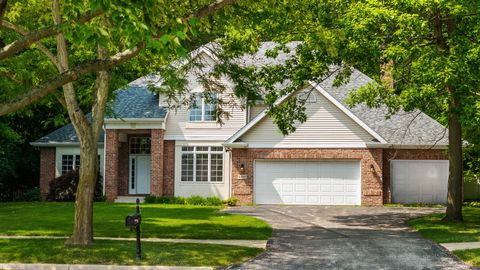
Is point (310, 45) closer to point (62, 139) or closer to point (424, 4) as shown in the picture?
point (424, 4)

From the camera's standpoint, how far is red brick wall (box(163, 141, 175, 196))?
29953 millimetres

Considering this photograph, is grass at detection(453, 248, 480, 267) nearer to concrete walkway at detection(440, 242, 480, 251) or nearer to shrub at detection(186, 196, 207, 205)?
concrete walkway at detection(440, 242, 480, 251)

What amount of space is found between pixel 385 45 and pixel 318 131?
1047 cm

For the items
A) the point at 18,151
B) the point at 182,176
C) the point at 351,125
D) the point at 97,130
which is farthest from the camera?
the point at 18,151

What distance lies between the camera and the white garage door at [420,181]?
28.8m

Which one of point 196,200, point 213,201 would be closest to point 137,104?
point 196,200

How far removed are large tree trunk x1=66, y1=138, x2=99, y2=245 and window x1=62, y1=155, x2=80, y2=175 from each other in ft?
61.7

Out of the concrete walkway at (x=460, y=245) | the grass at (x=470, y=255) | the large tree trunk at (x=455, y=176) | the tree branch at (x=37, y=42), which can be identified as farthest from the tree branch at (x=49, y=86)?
the large tree trunk at (x=455, y=176)

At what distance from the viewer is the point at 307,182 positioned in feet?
93.4

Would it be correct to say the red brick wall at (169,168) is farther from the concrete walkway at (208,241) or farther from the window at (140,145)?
the concrete walkway at (208,241)

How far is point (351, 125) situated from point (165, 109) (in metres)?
9.18

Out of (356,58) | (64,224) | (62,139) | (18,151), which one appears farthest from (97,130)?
(18,151)

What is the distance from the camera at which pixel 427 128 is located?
29812 mm

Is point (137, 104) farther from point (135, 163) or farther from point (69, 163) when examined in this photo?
point (69, 163)
